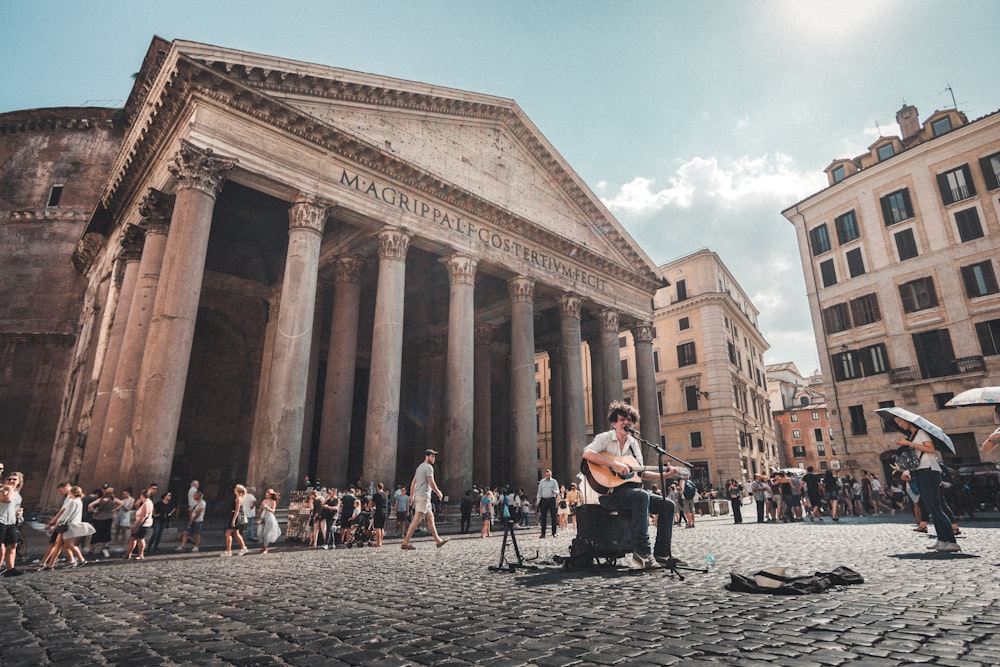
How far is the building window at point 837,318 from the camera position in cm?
2500

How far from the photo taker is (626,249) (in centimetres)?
2228

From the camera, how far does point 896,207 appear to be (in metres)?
24.1

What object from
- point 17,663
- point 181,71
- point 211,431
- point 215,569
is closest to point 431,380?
point 211,431

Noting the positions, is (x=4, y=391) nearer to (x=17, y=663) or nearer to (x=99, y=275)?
(x=99, y=275)

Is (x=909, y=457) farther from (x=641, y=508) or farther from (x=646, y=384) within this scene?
(x=646, y=384)

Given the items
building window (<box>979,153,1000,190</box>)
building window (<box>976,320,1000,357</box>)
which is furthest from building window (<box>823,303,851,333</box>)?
building window (<box>979,153,1000,190</box>)

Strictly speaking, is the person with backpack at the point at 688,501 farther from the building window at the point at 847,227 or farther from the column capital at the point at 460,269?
A: the building window at the point at 847,227

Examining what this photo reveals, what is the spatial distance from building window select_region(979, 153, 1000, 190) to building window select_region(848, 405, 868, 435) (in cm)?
1061

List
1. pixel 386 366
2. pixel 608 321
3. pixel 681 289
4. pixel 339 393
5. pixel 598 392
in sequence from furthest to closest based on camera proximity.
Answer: pixel 681 289
pixel 608 321
pixel 598 392
pixel 339 393
pixel 386 366

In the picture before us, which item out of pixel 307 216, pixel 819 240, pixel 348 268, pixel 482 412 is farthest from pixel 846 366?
pixel 307 216

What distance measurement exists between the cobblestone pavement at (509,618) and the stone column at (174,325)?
426 cm

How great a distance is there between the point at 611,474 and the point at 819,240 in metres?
27.7

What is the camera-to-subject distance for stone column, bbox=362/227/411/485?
500 inches

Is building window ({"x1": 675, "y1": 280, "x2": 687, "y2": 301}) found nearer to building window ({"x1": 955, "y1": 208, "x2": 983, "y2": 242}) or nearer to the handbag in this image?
building window ({"x1": 955, "y1": 208, "x2": 983, "y2": 242})
